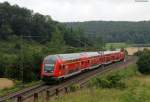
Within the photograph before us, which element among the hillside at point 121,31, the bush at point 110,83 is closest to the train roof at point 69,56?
the bush at point 110,83

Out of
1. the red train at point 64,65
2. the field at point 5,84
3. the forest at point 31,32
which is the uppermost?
the forest at point 31,32

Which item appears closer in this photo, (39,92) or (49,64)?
(39,92)

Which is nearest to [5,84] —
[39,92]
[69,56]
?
[69,56]

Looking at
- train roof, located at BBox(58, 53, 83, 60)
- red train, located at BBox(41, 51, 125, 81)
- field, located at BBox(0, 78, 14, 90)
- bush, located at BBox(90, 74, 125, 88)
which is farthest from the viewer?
train roof, located at BBox(58, 53, 83, 60)

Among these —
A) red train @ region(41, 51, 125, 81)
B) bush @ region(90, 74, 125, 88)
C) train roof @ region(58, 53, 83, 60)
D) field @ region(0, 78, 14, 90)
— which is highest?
train roof @ region(58, 53, 83, 60)

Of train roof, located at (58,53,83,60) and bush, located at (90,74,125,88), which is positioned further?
train roof, located at (58,53,83,60)

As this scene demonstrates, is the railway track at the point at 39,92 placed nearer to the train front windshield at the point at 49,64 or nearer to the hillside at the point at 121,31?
the train front windshield at the point at 49,64

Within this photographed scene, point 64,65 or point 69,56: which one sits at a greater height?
point 69,56

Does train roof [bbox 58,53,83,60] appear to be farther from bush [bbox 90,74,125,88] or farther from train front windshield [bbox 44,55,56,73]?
bush [bbox 90,74,125,88]

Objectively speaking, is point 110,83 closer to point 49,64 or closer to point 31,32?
→ point 49,64

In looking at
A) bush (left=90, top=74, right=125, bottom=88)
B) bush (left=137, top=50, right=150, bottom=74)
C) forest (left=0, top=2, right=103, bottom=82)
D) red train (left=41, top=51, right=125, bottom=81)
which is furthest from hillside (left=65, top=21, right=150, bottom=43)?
bush (left=90, top=74, right=125, bottom=88)

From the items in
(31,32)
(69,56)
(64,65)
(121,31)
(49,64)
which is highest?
(121,31)

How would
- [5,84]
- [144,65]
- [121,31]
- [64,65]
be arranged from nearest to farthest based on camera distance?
[64,65], [5,84], [144,65], [121,31]

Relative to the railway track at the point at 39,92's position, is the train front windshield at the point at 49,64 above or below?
above
